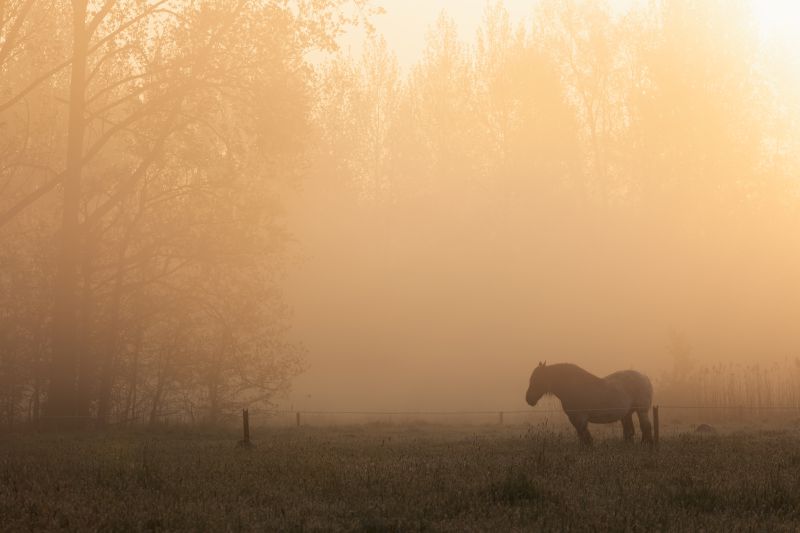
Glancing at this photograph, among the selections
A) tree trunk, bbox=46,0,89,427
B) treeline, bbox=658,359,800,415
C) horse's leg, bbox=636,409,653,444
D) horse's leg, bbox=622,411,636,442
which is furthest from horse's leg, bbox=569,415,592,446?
tree trunk, bbox=46,0,89,427

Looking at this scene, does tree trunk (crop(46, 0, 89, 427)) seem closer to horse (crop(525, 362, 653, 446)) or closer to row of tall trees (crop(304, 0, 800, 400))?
horse (crop(525, 362, 653, 446))

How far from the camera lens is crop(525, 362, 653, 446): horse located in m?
19.6

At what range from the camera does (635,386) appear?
20094 mm

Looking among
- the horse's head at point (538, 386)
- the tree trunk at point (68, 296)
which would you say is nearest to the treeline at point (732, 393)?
the horse's head at point (538, 386)

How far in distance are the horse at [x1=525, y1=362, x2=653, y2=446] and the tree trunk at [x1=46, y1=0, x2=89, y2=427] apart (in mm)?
11593

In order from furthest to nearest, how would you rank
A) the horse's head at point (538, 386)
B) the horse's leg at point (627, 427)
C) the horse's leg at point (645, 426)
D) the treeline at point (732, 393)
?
the treeline at point (732, 393), the horse's head at point (538, 386), the horse's leg at point (627, 427), the horse's leg at point (645, 426)

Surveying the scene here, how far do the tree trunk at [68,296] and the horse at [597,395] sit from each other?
1159 centimetres

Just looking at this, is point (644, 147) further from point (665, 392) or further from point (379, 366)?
point (665, 392)

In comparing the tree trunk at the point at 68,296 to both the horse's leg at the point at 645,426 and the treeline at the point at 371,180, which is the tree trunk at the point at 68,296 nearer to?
the treeline at the point at 371,180

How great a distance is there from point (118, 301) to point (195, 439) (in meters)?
6.86

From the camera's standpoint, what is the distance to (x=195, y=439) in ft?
70.4

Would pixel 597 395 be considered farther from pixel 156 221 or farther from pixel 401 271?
pixel 401 271

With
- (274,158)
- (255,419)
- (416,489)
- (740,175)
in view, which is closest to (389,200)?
(740,175)

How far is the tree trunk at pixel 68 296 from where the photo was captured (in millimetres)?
24641
